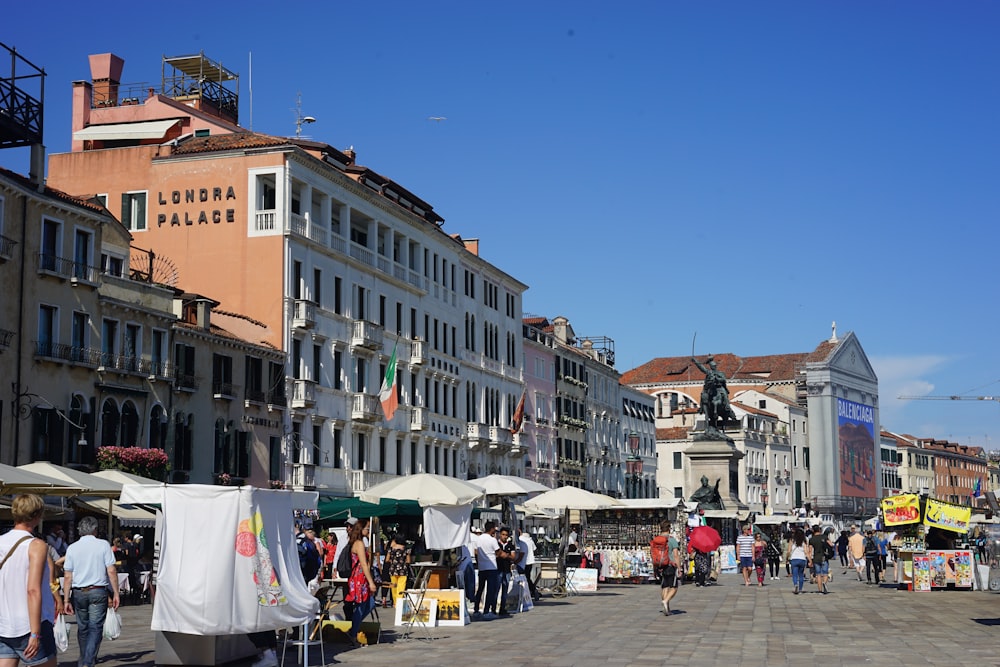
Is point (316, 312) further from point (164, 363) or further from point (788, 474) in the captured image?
point (788, 474)

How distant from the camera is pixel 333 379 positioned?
5228 cm

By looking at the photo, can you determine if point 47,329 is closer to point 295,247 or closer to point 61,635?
point 295,247

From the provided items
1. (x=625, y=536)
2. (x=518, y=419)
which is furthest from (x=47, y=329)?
(x=518, y=419)

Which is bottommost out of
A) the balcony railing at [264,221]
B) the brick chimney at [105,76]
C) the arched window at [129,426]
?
the arched window at [129,426]

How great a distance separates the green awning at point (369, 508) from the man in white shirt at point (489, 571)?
3909mm

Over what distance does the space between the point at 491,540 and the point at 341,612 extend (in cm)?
294

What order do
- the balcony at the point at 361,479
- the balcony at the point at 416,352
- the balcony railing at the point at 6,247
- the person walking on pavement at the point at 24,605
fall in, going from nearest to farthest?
the person walking on pavement at the point at 24,605 → the balcony railing at the point at 6,247 → the balcony at the point at 361,479 → the balcony at the point at 416,352

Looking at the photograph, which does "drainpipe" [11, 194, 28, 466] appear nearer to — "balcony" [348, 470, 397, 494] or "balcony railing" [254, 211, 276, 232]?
"balcony railing" [254, 211, 276, 232]

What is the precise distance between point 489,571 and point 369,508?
558 cm

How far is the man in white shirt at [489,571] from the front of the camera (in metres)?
24.7

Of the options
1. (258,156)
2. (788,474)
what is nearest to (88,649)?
(258,156)

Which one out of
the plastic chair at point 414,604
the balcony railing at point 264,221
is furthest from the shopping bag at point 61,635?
the balcony railing at point 264,221

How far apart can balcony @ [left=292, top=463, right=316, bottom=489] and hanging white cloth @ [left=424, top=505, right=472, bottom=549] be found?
23639 millimetres

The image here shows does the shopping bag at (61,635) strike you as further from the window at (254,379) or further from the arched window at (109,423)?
the window at (254,379)
